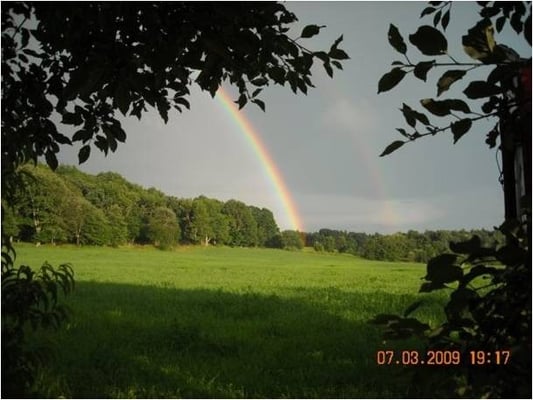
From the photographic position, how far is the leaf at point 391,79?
1389 millimetres

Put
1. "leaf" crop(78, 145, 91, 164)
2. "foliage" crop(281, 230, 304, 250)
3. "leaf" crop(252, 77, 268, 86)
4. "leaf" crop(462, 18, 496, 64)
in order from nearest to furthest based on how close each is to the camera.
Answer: "leaf" crop(462, 18, 496, 64) < "leaf" crop(78, 145, 91, 164) < "leaf" crop(252, 77, 268, 86) < "foliage" crop(281, 230, 304, 250)

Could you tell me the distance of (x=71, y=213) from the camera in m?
36.1

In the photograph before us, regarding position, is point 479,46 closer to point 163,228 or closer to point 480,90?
point 480,90

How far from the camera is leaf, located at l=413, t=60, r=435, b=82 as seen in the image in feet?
4.39

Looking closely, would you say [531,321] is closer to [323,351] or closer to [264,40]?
[264,40]

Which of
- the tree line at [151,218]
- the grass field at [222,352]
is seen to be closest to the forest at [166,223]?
the tree line at [151,218]

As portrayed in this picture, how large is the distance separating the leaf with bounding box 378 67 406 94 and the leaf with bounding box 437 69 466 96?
115 mm

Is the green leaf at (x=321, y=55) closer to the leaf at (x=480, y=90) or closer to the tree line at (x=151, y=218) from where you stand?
the leaf at (x=480, y=90)

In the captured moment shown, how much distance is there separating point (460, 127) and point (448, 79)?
0.15 metres

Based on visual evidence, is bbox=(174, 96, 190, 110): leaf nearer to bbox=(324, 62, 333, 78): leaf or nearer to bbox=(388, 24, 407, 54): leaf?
bbox=(324, 62, 333, 78): leaf

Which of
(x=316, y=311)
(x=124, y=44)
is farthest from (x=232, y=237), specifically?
(x=124, y=44)

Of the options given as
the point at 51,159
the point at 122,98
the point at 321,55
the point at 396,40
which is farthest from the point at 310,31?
the point at 51,159

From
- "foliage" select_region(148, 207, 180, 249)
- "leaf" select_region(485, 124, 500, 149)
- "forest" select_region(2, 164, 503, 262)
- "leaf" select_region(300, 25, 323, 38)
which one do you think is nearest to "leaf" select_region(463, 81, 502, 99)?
"leaf" select_region(485, 124, 500, 149)

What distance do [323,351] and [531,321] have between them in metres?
4.87
